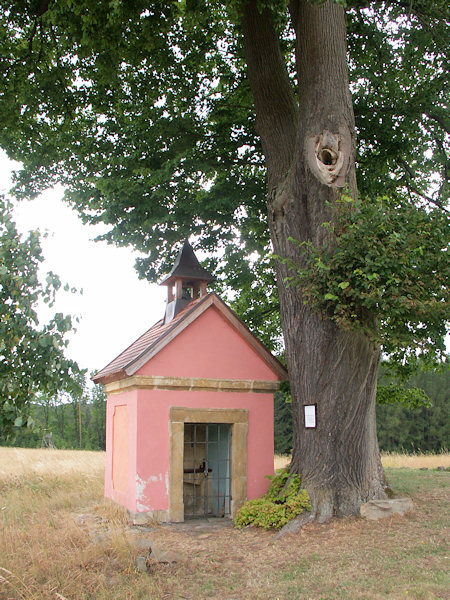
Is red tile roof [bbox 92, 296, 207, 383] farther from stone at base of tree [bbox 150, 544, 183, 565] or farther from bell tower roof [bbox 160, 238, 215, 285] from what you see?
stone at base of tree [bbox 150, 544, 183, 565]

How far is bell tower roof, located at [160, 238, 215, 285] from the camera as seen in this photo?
12430 millimetres

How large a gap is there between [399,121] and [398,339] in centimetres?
707

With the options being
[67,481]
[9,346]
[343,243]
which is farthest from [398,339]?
[67,481]

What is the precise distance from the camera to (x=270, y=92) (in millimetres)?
10789

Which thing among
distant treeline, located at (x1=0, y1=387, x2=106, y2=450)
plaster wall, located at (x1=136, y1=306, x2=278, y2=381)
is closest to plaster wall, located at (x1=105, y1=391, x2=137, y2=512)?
plaster wall, located at (x1=136, y1=306, x2=278, y2=381)

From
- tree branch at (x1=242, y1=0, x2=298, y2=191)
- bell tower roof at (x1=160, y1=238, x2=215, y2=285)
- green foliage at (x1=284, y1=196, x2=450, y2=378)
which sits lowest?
green foliage at (x1=284, y1=196, x2=450, y2=378)

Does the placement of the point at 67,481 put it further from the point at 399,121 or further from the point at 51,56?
the point at 399,121

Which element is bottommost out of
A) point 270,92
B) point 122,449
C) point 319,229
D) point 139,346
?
point 122,449

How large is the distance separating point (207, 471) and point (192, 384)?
1.99 meters

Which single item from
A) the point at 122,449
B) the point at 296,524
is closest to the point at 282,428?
the point at 122,449

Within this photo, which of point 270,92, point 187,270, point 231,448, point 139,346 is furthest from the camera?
point 187,270

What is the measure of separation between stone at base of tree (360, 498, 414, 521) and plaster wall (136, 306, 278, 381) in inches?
134

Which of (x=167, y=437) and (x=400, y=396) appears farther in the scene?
(x=400, y=396)

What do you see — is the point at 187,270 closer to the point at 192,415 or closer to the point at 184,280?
the point at 184,280
